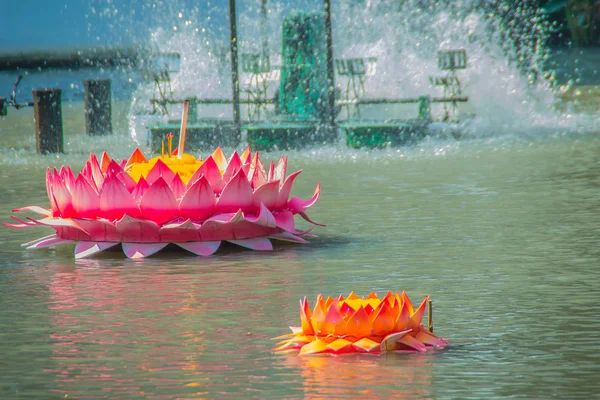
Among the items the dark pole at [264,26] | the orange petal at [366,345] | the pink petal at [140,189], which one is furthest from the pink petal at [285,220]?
the dark pole at [264,26]

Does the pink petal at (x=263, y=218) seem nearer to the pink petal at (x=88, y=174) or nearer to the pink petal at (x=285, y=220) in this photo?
the pink petal at (x=285, y=220)

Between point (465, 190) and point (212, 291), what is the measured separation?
5025 millimetres

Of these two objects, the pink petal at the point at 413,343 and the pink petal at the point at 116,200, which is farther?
the pink petal at the point at 116,200

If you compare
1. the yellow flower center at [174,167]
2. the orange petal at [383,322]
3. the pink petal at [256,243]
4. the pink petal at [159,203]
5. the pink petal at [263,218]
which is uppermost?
the yellow flower center at [174,167]

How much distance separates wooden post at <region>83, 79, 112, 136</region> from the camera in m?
23.6

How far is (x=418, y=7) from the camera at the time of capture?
117 feet

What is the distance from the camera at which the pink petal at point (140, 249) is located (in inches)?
321

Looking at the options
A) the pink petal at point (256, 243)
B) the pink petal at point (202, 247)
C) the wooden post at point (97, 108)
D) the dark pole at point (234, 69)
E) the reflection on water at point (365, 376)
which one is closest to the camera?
the reflection on water at point (365, 376)

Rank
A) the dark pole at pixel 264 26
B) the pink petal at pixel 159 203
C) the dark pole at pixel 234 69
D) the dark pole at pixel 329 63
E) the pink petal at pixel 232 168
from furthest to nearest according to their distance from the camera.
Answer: the dark pole at pixel 264 26, the dark pole at pixel 234 69, the dark pole at pixel 329 63, the pink petal at pixel 232 168, the pink petal at pixel 159 203

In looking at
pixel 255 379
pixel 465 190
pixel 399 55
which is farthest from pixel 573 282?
pixel 399 55

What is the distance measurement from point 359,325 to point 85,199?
11.2ft

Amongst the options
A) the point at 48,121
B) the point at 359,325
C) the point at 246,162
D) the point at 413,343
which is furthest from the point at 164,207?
the point at 48,121

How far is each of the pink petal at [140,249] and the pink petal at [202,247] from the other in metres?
0.14

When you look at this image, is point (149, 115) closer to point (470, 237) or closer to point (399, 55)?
point (399, 55)
